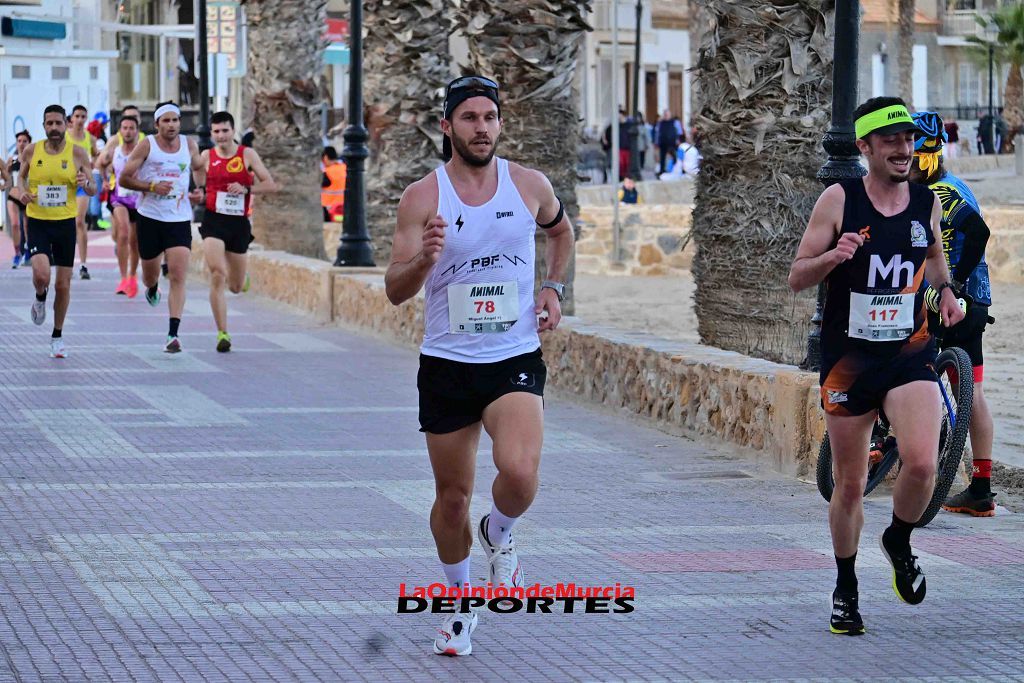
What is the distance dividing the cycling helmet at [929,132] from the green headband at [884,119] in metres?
1.36

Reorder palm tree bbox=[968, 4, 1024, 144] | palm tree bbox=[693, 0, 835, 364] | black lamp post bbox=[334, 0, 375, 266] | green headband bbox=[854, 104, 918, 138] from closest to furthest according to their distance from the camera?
green headband bbox=[854, 104, 918, 138] → palm tree bbox=[693, 0, 835, 364] → black lamp post bbox=[334, 0, 375, 266] → palm tree bbox=[968, 4, 1024, 144]

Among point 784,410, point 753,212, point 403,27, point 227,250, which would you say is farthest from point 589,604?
point 403,27

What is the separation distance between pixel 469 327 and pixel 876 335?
1361 millimetres

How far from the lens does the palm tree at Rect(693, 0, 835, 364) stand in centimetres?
1159

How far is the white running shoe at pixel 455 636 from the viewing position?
19.3 ft

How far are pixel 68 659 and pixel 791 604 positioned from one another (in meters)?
2.49

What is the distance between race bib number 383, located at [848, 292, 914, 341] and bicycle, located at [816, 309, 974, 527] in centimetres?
152

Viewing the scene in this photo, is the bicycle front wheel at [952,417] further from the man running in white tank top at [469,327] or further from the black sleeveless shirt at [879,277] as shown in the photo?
the man running in white tank top at [469,327]

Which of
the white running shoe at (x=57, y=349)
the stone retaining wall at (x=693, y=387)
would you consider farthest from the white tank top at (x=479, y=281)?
the white running shoe at (x=57, y=349)

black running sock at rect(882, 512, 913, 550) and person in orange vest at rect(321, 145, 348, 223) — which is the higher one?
person in orange vest at rect(321, 145, 348, 223)

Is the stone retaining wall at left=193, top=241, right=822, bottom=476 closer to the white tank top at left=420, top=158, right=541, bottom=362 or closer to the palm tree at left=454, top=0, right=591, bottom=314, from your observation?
the palm tree at left=454, top=0, right=591, bottom=314

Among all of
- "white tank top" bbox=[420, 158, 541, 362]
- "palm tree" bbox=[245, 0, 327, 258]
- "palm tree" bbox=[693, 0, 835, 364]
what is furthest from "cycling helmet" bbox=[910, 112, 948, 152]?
"palm tree" bbox=[245, 0, 327, 258]

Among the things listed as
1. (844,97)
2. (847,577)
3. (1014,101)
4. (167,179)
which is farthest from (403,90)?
(1014,101)

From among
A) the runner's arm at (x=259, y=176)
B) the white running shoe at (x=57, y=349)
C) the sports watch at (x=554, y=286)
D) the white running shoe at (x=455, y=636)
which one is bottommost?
the white running shoe at (x=455, y=636)
